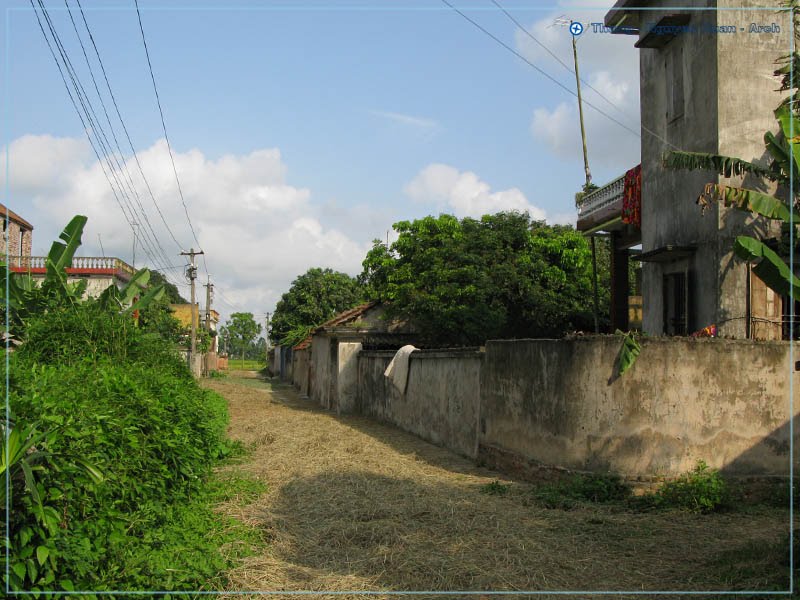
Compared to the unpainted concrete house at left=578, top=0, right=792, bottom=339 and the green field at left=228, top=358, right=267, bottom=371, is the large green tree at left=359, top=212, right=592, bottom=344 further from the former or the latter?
the green field at left=228, top=358, right=267, bottom=371

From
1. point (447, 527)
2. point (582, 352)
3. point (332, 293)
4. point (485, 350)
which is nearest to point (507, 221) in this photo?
point (485, 350)

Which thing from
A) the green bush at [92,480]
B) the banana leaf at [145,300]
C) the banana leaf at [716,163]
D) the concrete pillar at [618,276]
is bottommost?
the green bush at [92,480]

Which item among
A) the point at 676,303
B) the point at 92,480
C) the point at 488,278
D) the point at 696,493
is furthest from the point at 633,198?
the point at 92,480

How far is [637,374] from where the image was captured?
896cm

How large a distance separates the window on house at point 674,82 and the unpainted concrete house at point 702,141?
18 millimetres

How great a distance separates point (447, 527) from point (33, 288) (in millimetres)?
8550

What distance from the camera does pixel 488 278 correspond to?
21141 millimetres

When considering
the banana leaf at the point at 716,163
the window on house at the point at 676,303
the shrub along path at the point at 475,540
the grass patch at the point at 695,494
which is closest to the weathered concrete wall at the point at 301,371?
the window on house at the point at 676,303

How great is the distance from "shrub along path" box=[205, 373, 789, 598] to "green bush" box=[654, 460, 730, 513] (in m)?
0.19

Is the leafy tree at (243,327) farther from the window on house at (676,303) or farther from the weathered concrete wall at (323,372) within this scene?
the window on house at (676,303)

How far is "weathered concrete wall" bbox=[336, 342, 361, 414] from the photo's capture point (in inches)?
922

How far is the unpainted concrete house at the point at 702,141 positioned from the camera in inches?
461

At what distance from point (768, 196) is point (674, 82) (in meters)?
5.03

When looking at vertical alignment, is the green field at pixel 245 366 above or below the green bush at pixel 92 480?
below
